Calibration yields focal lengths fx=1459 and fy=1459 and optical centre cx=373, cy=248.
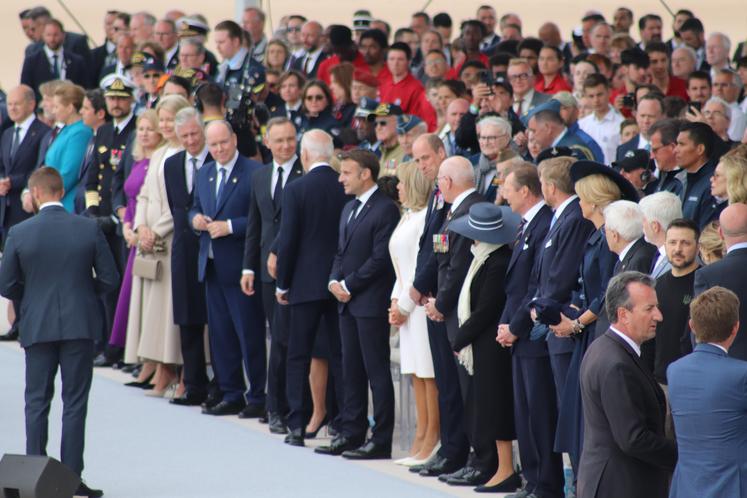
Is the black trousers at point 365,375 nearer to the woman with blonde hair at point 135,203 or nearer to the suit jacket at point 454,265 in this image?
the suit jacket at point 454,265

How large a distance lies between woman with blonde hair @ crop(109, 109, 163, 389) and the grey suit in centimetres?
274

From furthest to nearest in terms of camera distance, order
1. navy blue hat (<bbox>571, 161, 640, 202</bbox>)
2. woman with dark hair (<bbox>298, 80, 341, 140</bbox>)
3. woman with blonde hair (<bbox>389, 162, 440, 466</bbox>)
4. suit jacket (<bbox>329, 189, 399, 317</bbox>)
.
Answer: woman with dark hair (<bbox>298, 80, 341, 140</bbox>) → suit jacket (<bbox>329, 189, 399, 317</bbox>) → woman with blonde hair (<bbox>389, 162, 440, 466</bbox>) → navy blue hat (<bbox>571, 161, 640, 202</bbox>)

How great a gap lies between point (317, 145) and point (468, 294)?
5.47 feet

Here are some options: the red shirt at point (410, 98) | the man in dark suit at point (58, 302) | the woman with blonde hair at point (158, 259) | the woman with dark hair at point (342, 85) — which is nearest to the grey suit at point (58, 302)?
the man in dark suit at point (58, 302)

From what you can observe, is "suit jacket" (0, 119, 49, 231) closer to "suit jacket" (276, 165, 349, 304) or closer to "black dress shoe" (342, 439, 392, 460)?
"suit jacket" (276, 165, 349, 304)

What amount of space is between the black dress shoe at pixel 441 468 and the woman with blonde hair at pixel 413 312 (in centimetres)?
20

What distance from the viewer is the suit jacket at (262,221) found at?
9.02 meters

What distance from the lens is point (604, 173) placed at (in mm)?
6809

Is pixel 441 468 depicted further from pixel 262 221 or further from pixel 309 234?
pixel 262 221

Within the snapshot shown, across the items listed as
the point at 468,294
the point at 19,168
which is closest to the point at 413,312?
the point at 468,294

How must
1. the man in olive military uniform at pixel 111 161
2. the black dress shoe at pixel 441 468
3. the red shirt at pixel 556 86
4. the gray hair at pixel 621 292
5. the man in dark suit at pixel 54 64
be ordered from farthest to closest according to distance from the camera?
the man in dark suit at pixel 54 64
the red shirt at pixel 556 86
the man in olive military uniform at pixel 111 161
the black dress shoe at pixel 441 468
the gray hair at pixel 621 292

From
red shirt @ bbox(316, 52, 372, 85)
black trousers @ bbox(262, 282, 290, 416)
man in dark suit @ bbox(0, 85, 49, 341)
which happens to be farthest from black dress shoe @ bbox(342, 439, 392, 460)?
red shirt @ bbox(316, 52, 372, 85)

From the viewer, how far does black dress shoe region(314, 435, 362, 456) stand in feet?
27.6

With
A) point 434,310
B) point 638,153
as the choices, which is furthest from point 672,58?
point 434,310
